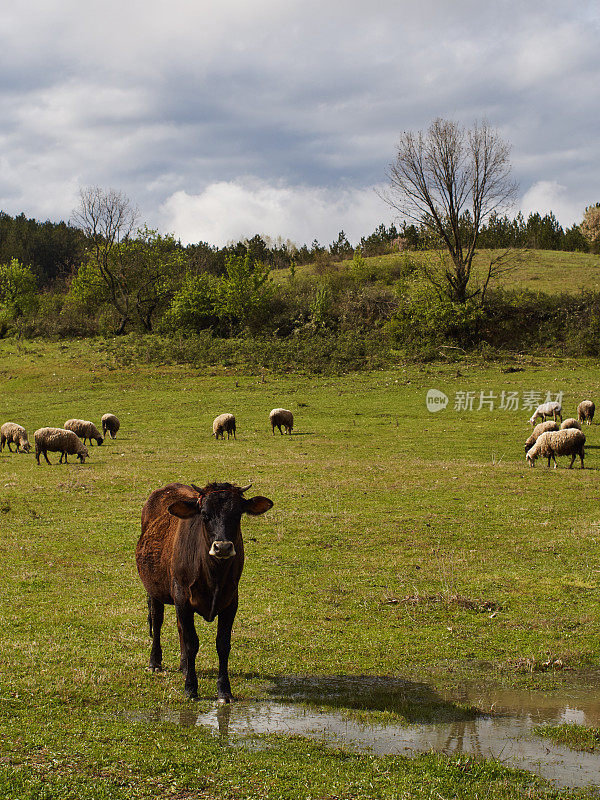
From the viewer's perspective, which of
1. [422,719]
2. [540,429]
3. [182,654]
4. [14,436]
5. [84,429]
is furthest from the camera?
[84,429]

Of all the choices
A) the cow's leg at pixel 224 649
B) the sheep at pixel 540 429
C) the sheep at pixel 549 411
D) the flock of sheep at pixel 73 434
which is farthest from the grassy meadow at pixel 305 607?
the sheep at pixel 549 411

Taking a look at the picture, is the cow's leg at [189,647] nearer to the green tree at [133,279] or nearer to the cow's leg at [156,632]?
the cow's leg at [156,632]

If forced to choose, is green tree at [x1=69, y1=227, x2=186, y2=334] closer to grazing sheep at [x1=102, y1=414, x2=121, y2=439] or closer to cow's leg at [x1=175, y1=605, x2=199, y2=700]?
grazing sheep at [x1=102, y1=414, x2=121, y2=439]

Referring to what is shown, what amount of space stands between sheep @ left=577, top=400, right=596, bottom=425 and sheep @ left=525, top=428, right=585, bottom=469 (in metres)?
9.18

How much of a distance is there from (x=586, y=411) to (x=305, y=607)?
2809 centimetres

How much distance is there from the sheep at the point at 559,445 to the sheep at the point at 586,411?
361 inches

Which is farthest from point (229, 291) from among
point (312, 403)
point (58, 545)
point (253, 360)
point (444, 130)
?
point (58, 545)

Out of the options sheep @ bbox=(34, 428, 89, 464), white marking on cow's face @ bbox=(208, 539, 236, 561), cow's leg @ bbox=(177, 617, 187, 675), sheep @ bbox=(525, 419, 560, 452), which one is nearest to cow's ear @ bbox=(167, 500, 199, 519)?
white marking on cow's face @ bbox=(208, 539, 236, 561)

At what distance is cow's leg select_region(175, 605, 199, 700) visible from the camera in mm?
8180

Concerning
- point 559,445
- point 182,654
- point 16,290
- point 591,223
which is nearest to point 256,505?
point 182,654

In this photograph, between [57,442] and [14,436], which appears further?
[14,436]

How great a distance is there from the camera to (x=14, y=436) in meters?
33.7

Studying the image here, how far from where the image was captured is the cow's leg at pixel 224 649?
26.3ft

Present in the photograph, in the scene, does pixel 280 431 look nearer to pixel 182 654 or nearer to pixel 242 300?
pixel 182 654
